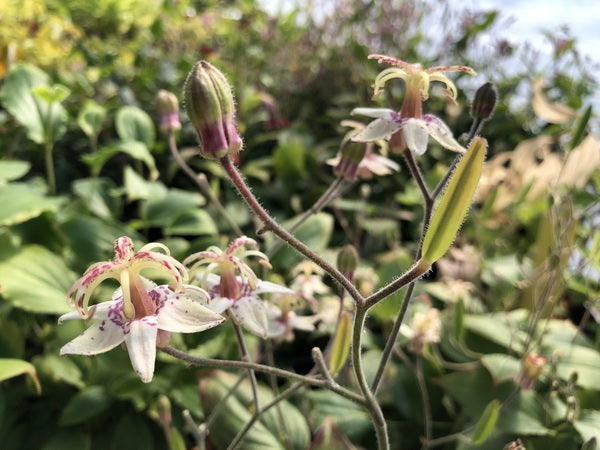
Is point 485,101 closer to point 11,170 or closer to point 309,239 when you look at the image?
point 309,239

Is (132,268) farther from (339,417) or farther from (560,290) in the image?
(560,290)

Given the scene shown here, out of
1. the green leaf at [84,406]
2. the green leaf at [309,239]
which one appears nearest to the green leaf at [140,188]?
the green leaf at [309,239]

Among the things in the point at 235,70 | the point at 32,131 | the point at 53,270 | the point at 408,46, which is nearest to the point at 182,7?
the point at 235,70

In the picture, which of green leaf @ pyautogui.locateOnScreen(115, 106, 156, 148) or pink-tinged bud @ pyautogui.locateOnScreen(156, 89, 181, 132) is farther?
green leaf @ pyautogui.locateOnScreen(115, 106, 156, 148)

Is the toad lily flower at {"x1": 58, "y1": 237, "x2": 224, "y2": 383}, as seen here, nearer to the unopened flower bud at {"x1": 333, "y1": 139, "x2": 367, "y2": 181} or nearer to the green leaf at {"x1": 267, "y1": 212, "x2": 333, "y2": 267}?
the unopened flower bud at {"x1": 333, "y1": 139, "x2": 367, "y2": 181}

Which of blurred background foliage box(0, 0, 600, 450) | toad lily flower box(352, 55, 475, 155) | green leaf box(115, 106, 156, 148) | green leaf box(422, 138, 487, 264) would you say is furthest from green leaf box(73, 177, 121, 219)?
green leaf box(422, 138, 487, 264)

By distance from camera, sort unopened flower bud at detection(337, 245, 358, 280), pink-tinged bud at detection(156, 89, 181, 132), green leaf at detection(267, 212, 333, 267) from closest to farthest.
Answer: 1. unopened flower bud at detection(337, 245, 358, 280)
2. pink-tinged bud at detection(156, 89, 181, 132)
3. green leaf at detection(267, 212, 333, 267)

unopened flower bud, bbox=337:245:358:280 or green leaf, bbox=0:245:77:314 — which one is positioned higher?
unopened flower bud, bbox=337:245:358:280
